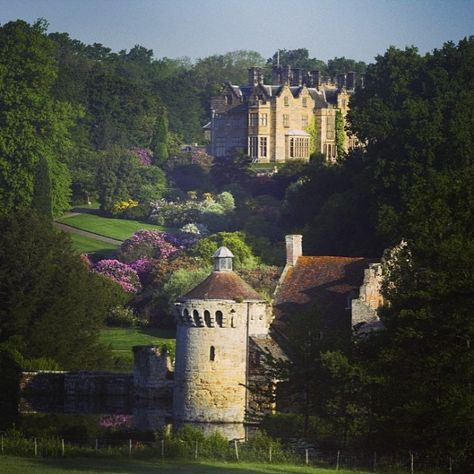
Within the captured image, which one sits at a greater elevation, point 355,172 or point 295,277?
point 355,172

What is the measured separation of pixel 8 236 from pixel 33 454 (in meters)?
29.1

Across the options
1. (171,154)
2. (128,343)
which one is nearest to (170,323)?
(128,343)

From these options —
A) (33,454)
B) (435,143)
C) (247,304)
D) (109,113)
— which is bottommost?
(33,454)

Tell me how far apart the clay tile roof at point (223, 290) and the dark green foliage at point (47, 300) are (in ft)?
35.6

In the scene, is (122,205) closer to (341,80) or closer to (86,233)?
(86,233)

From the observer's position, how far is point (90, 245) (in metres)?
125

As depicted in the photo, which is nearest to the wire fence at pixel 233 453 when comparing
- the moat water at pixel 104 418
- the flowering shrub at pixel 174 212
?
the moat water at pixel 104 418

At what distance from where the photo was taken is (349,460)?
6281cm

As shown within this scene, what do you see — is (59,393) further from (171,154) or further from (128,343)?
(171,154)

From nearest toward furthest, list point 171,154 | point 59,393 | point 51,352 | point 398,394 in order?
point 398,394 < point 59,393 < point 51,352 < point 171,154

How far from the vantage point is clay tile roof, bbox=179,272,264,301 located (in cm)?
7444

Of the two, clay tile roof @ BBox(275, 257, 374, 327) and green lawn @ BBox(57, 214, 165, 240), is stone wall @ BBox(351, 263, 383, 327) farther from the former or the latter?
green lawn @ BBox(57, 214, 165, 240)

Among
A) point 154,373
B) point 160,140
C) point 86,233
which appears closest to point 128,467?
point 154,373

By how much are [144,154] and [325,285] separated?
78.6 metres
